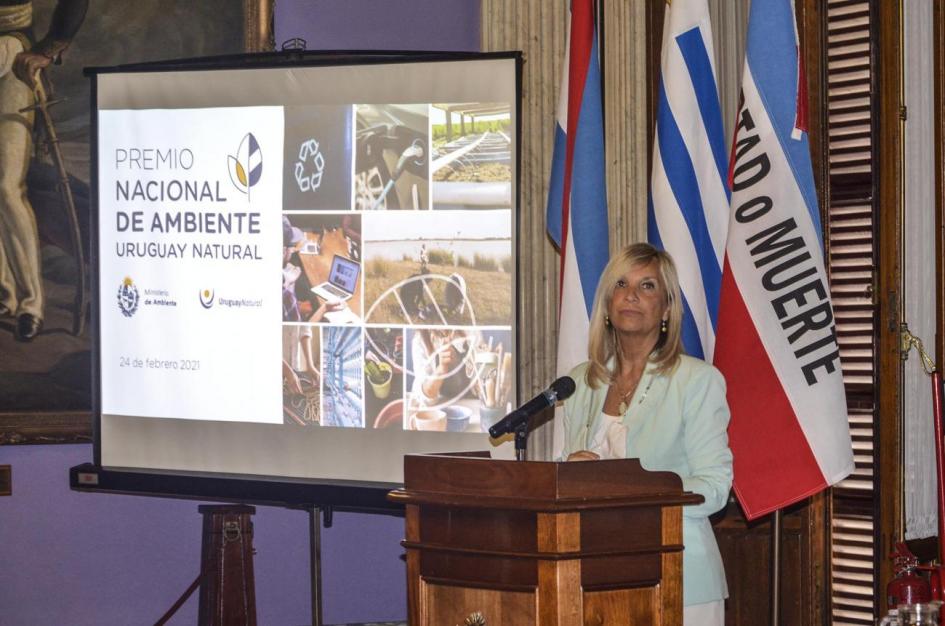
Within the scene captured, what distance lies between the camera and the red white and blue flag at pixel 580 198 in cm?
374

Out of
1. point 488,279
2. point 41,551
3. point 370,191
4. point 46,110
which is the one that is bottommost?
point 41,551

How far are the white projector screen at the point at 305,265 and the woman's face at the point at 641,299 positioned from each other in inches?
52.3

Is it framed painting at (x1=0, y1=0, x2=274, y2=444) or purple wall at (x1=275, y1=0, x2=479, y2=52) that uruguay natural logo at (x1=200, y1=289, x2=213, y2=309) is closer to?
framed painting at (x1=0, y1=0, x2=274, y2=444)

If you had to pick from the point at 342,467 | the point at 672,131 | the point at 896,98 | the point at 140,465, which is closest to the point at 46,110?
the point at 140,465

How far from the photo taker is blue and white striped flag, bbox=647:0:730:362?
3482mm

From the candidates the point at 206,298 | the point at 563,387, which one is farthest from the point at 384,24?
the point at 563,387

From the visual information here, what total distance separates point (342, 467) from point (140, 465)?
0.83 m

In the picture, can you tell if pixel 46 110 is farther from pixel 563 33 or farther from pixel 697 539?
pixel 697 539

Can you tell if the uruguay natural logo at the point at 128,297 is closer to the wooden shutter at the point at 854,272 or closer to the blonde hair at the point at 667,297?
the blonde hair at the point at 667,297

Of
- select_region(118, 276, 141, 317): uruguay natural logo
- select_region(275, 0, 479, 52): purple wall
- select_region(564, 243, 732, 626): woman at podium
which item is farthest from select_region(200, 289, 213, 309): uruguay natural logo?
select_region(564, 243, 732, 626): woman at podium

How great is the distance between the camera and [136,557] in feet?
16.1

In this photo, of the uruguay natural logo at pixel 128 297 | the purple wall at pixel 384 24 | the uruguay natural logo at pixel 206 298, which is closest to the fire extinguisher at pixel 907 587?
the uruguay natural logo at pixel 206 298

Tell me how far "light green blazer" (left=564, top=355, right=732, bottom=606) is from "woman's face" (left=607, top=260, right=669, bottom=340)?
112 millimetres

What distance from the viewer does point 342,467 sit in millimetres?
4184
